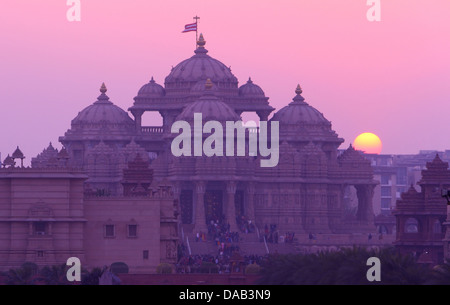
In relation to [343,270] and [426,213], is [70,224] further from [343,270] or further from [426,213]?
[343,270]

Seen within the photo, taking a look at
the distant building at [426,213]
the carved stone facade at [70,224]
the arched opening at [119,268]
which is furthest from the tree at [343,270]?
the distant building at [426,213]

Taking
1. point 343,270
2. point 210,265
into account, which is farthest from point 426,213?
point 343,270

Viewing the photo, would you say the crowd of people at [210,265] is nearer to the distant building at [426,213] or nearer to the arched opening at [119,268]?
the arched opening at [119,268]

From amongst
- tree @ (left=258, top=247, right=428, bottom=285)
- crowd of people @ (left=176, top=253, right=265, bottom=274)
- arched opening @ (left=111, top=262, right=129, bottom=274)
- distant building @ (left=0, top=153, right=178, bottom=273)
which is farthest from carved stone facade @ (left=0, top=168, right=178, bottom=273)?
tree @ (left=258, top=247, right=428, bottom=285)

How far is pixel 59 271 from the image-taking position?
14075 centimetres

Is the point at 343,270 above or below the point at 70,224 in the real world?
below

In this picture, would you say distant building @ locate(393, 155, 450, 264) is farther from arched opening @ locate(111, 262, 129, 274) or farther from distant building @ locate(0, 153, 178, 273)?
arched opening @ locate(111, 262, 129, 274)

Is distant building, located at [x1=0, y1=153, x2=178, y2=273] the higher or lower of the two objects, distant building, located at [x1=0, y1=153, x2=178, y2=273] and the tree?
the higher

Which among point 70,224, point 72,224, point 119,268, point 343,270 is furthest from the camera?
point 72,224

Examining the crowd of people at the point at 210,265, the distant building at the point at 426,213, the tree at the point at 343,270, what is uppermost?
the distant building at the point at 426,213

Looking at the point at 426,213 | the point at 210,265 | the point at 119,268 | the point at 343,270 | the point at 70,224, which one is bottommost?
the point at 343,270

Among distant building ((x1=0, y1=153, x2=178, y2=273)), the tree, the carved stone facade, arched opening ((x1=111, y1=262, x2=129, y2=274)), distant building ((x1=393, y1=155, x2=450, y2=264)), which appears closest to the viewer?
the tree

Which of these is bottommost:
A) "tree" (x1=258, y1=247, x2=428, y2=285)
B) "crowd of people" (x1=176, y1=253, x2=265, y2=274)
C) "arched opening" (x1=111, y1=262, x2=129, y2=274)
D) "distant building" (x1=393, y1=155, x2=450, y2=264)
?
"tree" (x1=258, y1=247, x2=428, y2=285)
